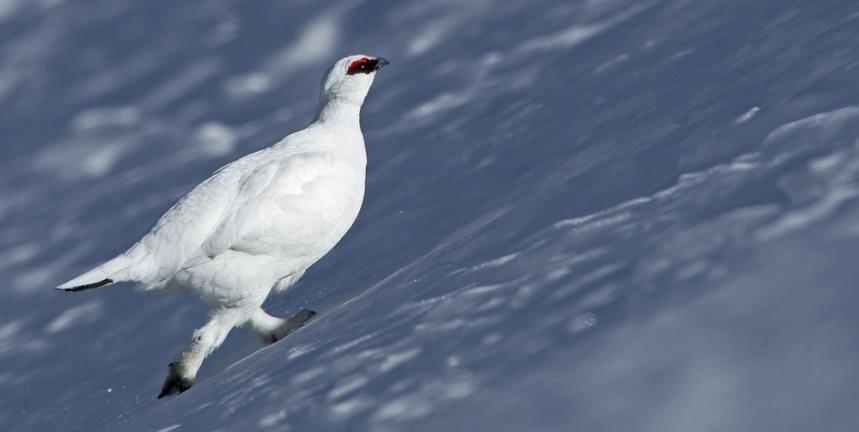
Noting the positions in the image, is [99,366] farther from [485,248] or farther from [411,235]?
[485,248]

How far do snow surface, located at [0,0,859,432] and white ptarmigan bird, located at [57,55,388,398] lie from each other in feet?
0.66

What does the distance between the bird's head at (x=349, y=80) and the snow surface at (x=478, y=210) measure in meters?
0.67

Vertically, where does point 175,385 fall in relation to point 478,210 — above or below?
below

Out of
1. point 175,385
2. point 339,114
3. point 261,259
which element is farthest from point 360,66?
point 175,385

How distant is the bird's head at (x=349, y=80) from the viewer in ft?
19.4

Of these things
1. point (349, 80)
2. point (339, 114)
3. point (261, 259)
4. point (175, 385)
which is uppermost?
point (349, 80)

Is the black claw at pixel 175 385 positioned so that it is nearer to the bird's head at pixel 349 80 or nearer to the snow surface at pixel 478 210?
the snow surface at pixel 478 210

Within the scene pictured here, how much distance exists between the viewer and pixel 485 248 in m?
4.68

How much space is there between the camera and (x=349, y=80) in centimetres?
595

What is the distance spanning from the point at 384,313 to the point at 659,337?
142 centimetres

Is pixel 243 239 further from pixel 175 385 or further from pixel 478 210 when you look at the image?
pixel 478 210

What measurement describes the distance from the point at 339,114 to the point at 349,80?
0.58ft

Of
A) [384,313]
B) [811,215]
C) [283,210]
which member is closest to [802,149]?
[811,215]

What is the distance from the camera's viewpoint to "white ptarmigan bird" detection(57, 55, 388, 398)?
17.0ft
